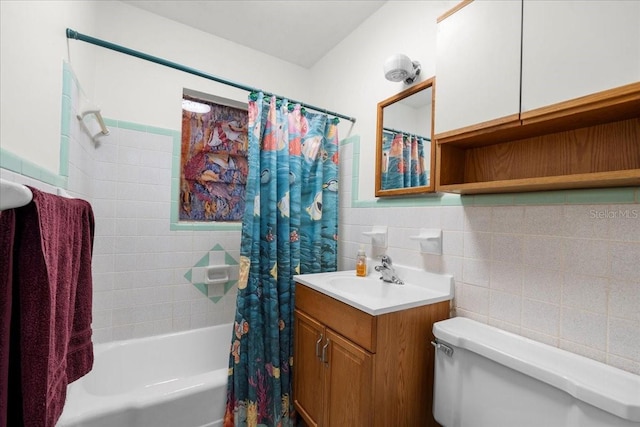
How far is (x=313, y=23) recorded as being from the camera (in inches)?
74.5

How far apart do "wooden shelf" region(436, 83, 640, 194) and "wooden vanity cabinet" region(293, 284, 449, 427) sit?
23.8 inches

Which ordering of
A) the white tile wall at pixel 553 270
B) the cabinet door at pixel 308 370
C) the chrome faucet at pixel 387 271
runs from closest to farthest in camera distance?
1. the white tile wall at pixel 553 270
2. the cabinet door at pixel 308 370
3. the chrome faucet at pixel 387 271

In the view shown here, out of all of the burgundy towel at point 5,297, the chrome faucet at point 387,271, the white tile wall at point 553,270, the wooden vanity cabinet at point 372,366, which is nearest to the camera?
the burgundy towel at point 5,297

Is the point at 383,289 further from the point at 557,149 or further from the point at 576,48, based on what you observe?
the point at 576,48

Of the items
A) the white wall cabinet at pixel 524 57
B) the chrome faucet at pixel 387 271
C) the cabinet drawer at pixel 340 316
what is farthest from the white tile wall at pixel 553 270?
the cabinet drawer at pixel 340 316

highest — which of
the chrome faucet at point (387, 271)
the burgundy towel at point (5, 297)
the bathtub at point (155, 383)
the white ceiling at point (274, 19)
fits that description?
the white ceiling at point (274, 19)

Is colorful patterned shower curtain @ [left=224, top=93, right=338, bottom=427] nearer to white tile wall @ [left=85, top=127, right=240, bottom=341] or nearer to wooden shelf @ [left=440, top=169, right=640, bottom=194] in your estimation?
white tile wall @ [left=85, top=127, right=240, bottom=341]

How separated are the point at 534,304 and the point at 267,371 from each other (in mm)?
1390

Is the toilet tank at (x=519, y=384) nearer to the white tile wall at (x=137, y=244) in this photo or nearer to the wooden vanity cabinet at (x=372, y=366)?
the wooden vanity cabinet at (x=372, y=366)

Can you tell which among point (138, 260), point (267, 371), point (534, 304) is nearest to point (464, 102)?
point (534, 304)

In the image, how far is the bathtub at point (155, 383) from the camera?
125cm

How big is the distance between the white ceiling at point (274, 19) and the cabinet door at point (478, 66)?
896mm

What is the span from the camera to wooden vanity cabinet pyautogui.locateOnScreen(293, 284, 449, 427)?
105cm

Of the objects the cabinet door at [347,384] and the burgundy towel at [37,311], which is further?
the cabinet door at [347,384]
